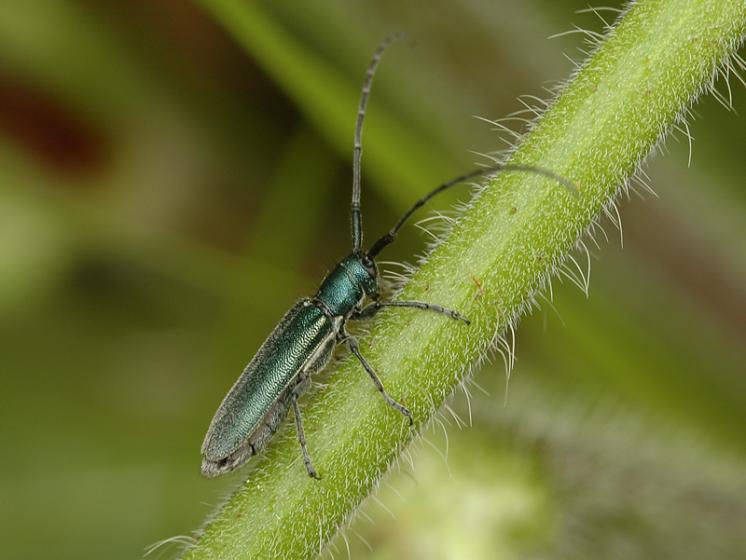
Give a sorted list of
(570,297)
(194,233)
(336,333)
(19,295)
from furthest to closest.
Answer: (194,233)
(19,295)
(570,297)
(336,333)

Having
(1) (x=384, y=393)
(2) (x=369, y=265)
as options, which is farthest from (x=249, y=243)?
(1) (x=384, y=393)

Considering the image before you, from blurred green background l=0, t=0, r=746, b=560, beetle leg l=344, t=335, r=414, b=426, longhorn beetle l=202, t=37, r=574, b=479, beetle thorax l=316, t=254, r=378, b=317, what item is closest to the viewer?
beetle leg l=344, t=335, r=414, b=426

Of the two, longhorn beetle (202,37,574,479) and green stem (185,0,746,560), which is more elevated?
green stem (185,0,746,560)

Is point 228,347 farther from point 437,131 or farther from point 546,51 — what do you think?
point 546,51

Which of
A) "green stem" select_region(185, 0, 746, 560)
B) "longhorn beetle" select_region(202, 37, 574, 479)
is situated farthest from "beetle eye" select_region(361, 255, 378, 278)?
"green stem" select_region(185, 0, 746, 560)

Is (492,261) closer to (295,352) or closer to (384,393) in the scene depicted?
(384,393)

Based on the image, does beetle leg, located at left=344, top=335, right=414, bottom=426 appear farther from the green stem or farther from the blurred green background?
the blurred green background

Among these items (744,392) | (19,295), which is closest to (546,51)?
(744,392)
